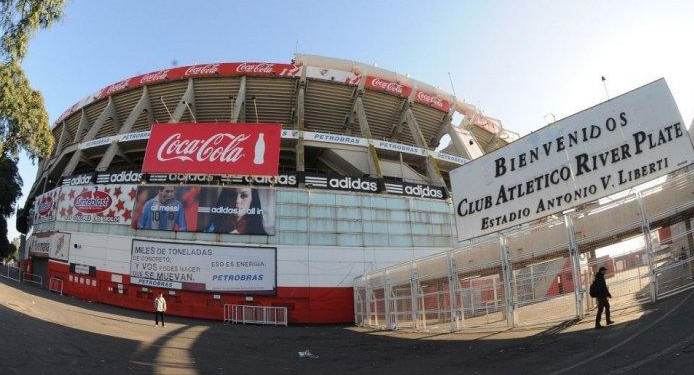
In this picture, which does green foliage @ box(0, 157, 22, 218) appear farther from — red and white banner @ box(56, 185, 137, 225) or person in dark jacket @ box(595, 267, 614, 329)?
person in dark jacket @ box(595, 267, 614, 329)

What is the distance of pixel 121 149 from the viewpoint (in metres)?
33.4

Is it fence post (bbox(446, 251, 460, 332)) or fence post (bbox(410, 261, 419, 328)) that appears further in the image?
fence post (bbox(410, 261, 419, 328))

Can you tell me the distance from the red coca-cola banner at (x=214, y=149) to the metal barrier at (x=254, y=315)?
7.79 metres

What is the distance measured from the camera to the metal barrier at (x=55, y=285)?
2679 centimetres

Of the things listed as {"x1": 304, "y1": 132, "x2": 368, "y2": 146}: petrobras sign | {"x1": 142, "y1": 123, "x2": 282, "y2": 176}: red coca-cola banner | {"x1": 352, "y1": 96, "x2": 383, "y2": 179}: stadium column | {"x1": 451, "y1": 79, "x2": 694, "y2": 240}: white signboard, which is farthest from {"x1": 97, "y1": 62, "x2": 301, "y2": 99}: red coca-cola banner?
{"x1": 451, "y1": 79, "x2": 694, "y2": 240}: white signboard

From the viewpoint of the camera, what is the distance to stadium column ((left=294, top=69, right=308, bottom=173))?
28938 millimetres

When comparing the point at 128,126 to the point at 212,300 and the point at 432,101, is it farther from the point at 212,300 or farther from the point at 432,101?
the point at 432,101

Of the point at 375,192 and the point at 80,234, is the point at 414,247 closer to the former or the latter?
the point at 375,192

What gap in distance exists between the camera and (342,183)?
2800 centimetres

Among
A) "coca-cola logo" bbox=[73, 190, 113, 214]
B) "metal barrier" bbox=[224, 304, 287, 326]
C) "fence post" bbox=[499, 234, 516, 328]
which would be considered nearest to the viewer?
"fence post" bbox=[499, 234, 516, 328]

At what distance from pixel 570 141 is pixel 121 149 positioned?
32.1m

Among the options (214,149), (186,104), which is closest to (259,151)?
(214,149)

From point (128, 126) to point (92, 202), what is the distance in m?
7.98

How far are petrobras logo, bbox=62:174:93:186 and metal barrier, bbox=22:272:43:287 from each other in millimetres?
6614
